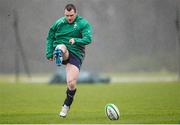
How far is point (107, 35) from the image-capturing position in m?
36.6

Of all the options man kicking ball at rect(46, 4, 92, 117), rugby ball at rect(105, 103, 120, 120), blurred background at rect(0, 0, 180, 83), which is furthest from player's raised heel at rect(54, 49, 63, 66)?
blurred background at rect(0, 0, 180, 83)

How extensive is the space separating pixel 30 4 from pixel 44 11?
742 millimetres

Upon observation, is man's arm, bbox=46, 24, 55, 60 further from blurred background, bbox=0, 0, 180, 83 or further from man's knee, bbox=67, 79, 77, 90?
blurred background, bbox=0, 0, 180, 83

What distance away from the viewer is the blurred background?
3048 cm

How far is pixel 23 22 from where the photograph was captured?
31.5 m

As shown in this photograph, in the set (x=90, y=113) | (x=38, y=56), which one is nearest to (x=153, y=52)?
(x=38, y=56)

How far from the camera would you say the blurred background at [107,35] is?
3048cm

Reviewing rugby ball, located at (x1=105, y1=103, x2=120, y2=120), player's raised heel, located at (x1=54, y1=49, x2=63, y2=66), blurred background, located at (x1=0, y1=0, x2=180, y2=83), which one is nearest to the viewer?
player's raised heel, located at (x1=54, y1=49, x2=63, y2=66)

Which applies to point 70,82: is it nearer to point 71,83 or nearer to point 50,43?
point 71,83

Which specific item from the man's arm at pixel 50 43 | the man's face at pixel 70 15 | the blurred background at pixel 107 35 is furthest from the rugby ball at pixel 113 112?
→ the blurred background at pixel 107 35

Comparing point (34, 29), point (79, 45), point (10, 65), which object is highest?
point (79, 45)

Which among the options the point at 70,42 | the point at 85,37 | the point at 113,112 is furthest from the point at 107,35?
the point at 113,112

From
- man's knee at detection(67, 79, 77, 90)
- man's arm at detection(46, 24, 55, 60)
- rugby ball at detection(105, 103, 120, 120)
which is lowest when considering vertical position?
rugby ball at detection(105, 103, 120, 120)

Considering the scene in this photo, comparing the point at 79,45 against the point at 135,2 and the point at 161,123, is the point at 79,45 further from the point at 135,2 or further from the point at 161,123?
the point at 135,2
